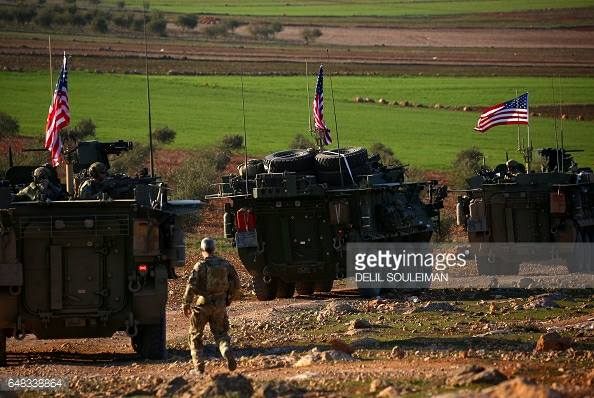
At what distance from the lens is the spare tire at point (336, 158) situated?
27.1 m

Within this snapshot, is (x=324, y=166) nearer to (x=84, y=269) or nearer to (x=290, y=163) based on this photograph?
(x=290, y=163)

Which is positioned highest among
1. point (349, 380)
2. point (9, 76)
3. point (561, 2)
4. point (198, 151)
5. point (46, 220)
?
point (561, 2)

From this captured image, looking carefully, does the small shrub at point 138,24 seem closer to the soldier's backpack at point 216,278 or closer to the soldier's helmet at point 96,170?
the soldier's helmet at point 96,170

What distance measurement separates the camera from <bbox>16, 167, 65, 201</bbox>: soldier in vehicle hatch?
19.8 m

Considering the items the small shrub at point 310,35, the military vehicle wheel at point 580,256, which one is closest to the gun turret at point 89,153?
the military vehicle wheel at point 580,256

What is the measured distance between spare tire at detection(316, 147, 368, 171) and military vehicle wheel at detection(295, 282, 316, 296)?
2.07m

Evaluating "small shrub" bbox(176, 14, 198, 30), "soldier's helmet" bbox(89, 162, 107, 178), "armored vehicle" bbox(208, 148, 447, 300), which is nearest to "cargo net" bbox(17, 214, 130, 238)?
"soldier's helmet" bbox(89, 162, 107, 178)

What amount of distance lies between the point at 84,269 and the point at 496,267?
1318cm

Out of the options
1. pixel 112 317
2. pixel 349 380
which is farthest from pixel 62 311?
pixel 349 380

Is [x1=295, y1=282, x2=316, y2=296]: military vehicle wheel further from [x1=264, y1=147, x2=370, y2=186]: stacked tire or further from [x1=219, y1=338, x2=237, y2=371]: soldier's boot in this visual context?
[x1=219, y1=338, x2=237, y2=371]: soldier's boot

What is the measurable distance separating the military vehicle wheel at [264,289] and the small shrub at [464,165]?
21802 millimetres

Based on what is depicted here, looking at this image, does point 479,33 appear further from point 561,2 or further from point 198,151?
point 198,151

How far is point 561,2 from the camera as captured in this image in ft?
389

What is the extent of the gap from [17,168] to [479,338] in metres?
6.76
